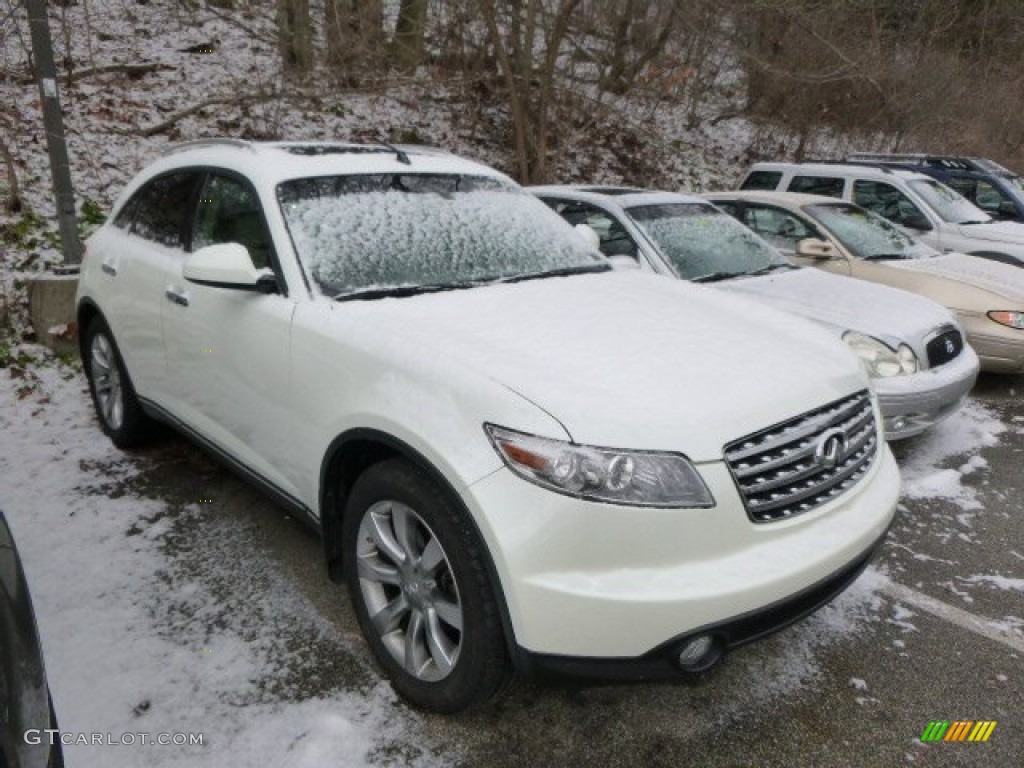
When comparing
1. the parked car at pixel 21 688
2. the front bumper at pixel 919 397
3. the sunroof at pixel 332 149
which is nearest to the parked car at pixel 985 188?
the front bumper at pixel 919 397

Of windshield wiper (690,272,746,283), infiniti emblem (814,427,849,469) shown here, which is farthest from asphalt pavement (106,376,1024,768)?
windshield wiper (690,272,746,283)

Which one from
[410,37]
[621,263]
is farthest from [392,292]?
[410,37]

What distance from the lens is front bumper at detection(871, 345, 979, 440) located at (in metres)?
4.25

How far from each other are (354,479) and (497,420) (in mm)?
823

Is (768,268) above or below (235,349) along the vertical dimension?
below

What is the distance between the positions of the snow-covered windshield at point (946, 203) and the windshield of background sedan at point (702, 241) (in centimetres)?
335

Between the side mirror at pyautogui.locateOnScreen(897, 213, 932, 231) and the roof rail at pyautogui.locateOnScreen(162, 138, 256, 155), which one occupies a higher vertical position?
the roof rail at pyautogui.locateOnScreen(162, 138, 256, 155)

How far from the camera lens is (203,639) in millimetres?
2752

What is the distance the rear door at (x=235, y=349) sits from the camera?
2803mm

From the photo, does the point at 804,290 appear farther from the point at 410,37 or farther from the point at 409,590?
the point at 410,37

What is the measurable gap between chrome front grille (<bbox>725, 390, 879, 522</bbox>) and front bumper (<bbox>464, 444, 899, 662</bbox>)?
0.10 metres

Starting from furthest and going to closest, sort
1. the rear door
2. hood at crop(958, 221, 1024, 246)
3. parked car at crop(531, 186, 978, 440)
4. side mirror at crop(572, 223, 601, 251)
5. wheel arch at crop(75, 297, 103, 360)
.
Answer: hood at crop(958, 221, 1024, 246)
parked car at crop(531, 186, 978, 440)
wheel arch at crop(75, 297, 103, 360)
side mirror at crop(572, 223, 601, 251)
the rear door

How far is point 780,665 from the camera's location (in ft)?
8.84

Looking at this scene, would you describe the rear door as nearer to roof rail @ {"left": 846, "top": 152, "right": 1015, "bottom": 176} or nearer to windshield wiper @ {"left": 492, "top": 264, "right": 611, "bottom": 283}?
windshield wiper @ {"left": 492, "top": 264, "right": 611, "bottom": 283}
